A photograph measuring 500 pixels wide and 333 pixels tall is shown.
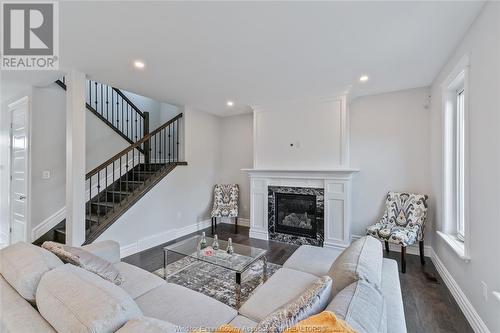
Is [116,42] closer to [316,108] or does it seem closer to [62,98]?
[62,98]

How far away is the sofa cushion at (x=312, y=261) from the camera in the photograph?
80.2 inches

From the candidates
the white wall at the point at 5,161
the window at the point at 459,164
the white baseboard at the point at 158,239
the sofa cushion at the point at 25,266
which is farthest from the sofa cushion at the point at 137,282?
the white wall at the point at 5,161

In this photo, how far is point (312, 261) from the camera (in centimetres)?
219

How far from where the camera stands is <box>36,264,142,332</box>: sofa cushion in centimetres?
86

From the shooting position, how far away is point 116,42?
225 cm

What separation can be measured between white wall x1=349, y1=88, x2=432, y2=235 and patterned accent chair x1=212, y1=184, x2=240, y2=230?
2334 millimetres

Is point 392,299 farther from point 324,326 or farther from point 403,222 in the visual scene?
point 403,222

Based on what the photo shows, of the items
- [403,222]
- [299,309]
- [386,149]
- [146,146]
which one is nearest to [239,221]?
[146,146]

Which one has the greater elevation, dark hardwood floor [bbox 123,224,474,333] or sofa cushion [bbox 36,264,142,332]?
sofa cushion [bbox 36,264,142,332]

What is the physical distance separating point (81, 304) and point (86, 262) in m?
0.74

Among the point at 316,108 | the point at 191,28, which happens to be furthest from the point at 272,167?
the point at 191,28

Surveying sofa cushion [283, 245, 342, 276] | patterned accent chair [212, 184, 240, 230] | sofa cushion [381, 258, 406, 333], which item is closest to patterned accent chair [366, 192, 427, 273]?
sofa cushion [283, 245, 342, 276]

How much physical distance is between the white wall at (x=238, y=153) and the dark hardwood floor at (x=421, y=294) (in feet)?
5.03

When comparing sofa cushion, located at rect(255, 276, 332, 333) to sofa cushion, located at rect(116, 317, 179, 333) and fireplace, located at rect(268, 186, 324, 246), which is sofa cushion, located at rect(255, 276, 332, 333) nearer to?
sofa cushion, located at rect(116, 317, 179, 333)
